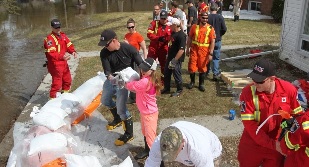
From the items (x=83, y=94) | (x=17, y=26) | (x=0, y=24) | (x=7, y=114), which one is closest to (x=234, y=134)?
(x=83, y=94)

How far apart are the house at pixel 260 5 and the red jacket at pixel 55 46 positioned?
566 inches

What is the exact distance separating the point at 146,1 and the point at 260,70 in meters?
31.9

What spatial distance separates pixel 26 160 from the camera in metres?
4.00

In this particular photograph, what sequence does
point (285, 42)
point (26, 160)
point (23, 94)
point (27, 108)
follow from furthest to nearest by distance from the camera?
point (285, 42), point (23, 94), point (27, 108), point (26, 160)

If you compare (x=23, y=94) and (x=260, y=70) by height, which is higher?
(x=260, y=70)

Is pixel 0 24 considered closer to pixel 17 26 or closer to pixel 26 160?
pixel 17 26

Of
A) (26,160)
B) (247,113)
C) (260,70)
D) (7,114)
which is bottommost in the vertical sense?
(7,114)

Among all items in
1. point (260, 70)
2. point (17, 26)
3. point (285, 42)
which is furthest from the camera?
point (17, 26)

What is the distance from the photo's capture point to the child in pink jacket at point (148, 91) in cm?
434

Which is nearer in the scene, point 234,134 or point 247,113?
point 247,113

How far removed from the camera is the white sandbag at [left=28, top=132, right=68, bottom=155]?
3972 mm

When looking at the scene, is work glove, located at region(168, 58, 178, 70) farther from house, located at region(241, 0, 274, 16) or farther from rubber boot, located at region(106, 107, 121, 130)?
house, located at region(241, 0, 274, 16)

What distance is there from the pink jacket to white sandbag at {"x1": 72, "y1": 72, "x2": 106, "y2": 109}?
1.80m

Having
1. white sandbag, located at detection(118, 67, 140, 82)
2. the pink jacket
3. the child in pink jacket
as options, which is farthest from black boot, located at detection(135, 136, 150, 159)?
white sandbag, located at detection(118, 67, 140, 82)
